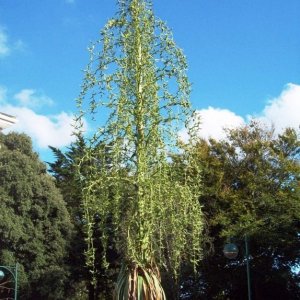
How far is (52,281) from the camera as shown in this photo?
24578 millimetres

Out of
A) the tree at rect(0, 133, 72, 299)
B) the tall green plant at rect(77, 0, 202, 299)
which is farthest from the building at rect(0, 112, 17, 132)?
the tall green plant at rect(77, 0, 202, 299)

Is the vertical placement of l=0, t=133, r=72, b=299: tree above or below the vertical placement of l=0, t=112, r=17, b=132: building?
below

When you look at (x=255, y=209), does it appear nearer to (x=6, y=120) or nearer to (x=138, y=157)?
(x=6, y=120)

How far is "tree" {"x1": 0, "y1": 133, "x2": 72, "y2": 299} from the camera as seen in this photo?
947 inches

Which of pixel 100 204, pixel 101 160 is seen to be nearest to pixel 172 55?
pixel 101 160

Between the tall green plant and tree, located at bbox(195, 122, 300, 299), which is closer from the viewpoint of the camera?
the tall green plant

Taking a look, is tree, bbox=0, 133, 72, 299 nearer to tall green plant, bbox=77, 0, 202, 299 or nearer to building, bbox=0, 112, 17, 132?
building, bbox=0, 112, 17, 132

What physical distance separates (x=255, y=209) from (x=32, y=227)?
10.2 meters

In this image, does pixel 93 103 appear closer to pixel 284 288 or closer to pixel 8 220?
pixel 8 220

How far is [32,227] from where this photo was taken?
24.9m

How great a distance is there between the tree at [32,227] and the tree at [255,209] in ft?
22.3

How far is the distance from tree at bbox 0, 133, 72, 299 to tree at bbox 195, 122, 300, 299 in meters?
6.79

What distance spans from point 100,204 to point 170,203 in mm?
869

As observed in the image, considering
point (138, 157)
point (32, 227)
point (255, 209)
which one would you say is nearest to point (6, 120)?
point (32, 227)
